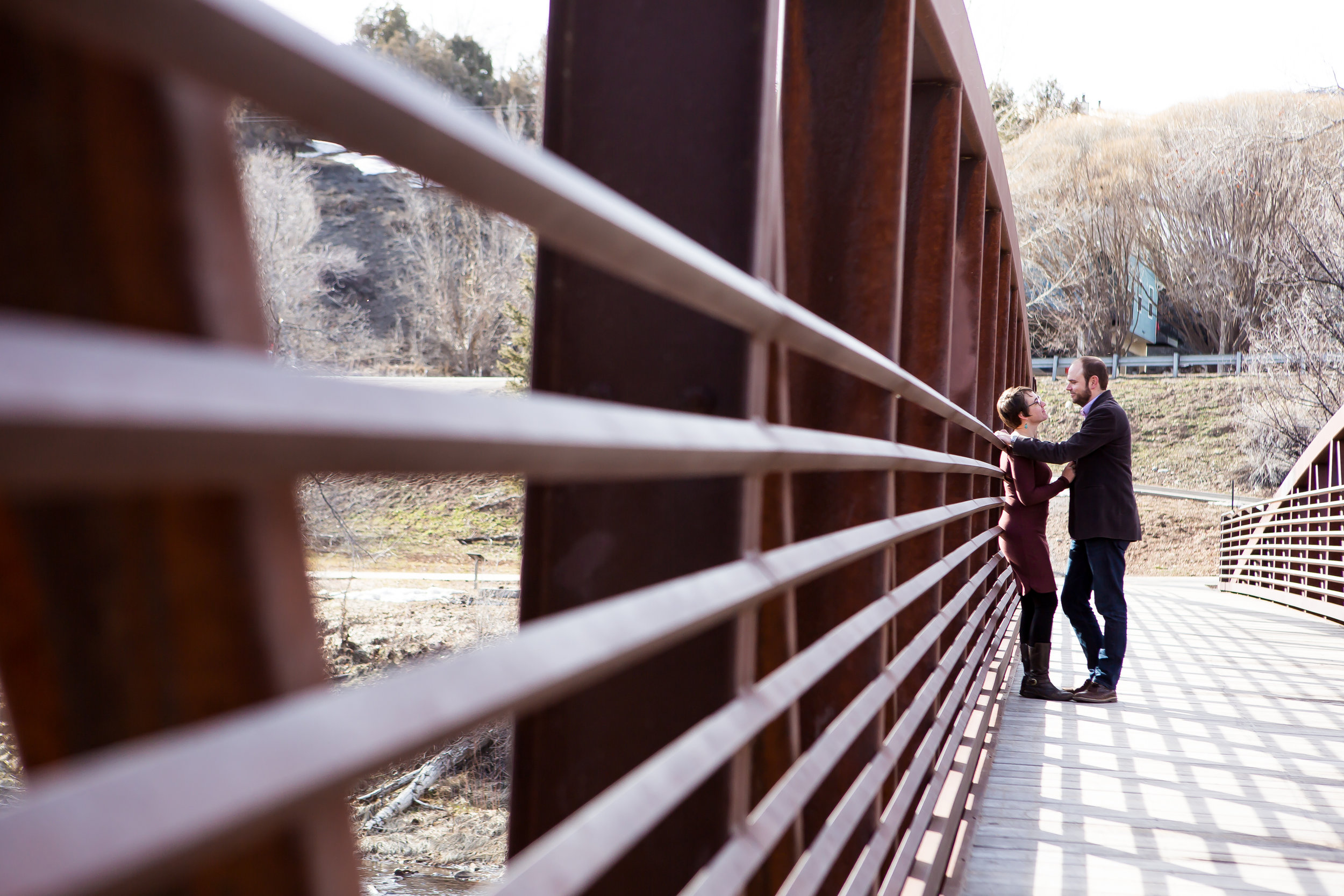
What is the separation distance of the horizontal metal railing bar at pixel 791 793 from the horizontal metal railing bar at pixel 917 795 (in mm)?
254

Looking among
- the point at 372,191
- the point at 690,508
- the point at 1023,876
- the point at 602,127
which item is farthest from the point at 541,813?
the point at 372,191

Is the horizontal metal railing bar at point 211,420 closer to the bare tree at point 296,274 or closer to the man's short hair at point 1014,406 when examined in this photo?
the man's short hair at point 1014,406

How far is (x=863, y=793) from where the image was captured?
5.87ft

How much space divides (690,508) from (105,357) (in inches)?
49.4

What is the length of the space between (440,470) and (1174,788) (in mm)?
4435

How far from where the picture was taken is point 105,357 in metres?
0.34

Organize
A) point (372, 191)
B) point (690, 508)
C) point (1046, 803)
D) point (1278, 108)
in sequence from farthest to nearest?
point (1278, 108), point (372, 191), point (1046, 803), point (690, 508)

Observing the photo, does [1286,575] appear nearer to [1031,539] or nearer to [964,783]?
[1031,539]

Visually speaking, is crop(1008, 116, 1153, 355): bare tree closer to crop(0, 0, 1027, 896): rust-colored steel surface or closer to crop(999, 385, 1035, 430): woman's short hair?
crop(999, 385, 1035, 430): woman's short hair

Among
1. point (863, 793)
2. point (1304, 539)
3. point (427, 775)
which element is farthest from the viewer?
point (427, 775)

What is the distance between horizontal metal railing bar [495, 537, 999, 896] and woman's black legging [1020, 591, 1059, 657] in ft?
16.4

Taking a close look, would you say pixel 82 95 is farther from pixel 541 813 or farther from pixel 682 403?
pixel 541 813

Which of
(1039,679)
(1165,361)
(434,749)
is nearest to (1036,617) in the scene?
(1039,679)

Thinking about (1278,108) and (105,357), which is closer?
(105,357)
